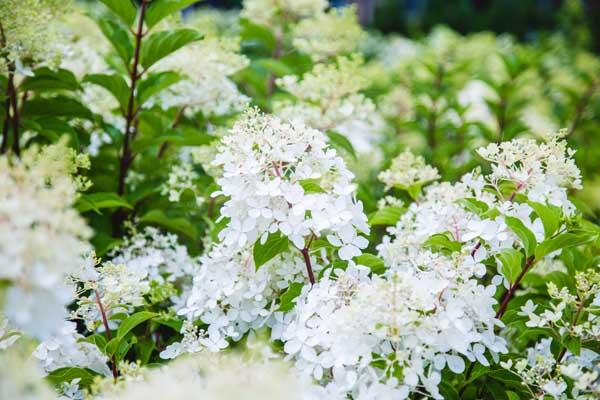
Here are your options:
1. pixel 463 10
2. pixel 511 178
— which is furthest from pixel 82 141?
pixel 463 10

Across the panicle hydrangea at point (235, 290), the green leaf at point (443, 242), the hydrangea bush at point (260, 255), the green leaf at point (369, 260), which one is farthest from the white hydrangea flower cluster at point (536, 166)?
the panicle hydrangea at point (235, 290)

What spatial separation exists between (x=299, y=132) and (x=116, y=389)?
0.75 m

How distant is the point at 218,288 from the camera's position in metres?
1.64

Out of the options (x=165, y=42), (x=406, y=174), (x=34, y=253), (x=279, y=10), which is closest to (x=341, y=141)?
(x=406, y=174)

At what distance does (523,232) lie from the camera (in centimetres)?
153

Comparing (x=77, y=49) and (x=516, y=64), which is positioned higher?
(x=77, y=49)

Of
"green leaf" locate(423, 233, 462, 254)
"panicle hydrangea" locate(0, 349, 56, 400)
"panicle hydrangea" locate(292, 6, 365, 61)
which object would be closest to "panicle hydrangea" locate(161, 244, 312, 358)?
"green leaf" locate(423, 233, 462, 254)

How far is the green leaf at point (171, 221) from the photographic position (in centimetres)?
222

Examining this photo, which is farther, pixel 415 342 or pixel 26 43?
pixel 26 43

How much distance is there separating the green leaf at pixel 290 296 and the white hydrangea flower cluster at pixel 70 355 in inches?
19.3

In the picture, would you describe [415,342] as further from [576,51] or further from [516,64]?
[576,51]

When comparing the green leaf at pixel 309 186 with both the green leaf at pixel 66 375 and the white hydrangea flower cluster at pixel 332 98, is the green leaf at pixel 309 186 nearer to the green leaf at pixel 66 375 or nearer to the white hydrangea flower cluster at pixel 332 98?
the green leaf at pixel 66 375

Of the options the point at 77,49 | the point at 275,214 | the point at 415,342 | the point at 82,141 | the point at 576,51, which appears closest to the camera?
the point at 415,342

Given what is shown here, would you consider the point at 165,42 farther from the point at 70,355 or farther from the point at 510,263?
the point at 510,263
